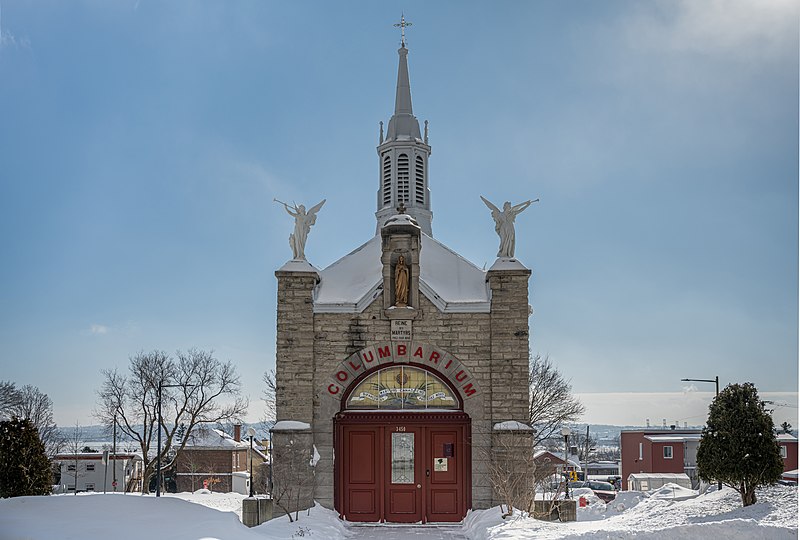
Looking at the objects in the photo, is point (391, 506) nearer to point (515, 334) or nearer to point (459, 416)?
point (459, 416)

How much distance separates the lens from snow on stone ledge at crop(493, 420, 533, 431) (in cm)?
2120

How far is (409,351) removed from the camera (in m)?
21.9

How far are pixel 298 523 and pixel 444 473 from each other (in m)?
4.54

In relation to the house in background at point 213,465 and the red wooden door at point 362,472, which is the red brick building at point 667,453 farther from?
the red wooden door at point 362,472

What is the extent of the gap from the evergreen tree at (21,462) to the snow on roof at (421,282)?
7.56m

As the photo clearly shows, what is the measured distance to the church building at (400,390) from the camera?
21.5 m

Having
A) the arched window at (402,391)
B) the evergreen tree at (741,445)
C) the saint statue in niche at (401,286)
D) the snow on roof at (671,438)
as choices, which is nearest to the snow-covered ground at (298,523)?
the evergreen tree at (741,445)

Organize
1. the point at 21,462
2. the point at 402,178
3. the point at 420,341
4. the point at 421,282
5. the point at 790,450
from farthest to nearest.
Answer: the point at 790,450, the point at 402,178, the point at 421,282, the point at 420,341, the point at 21,462

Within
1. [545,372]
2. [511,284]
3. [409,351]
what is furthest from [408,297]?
[545,372]

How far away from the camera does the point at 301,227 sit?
75.7 feet

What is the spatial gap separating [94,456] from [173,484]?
333 inches

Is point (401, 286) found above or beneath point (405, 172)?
beneath

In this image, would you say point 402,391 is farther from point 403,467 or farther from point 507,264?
point 507,264

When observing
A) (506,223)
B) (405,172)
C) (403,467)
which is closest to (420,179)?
(405,172)
